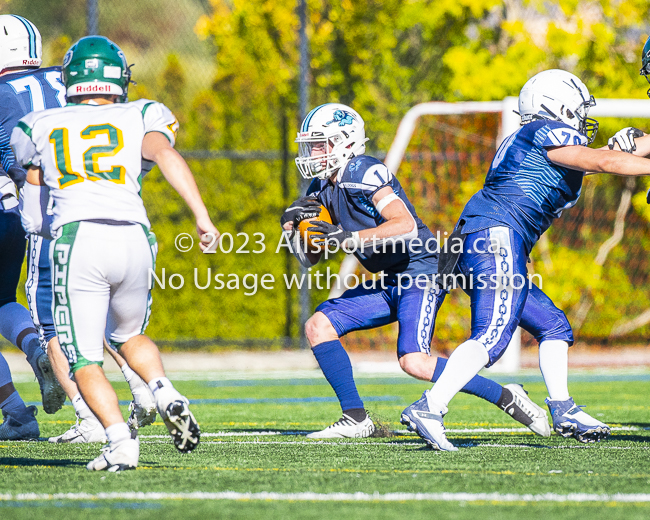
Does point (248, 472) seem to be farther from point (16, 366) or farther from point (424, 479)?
point (16, 366)

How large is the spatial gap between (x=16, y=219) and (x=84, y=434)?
121 cm

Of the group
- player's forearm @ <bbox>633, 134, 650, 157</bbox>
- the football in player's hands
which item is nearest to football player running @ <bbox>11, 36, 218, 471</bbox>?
the football in player's hands

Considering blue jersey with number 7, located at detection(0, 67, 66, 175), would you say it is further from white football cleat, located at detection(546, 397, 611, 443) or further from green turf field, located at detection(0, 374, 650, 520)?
white football cleat, located at detection(546, 397, 611, 443)

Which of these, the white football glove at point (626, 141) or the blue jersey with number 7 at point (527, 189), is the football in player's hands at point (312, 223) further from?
the white football glove at point (626, 141)

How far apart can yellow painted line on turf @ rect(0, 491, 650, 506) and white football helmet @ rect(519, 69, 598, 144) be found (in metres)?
2.12

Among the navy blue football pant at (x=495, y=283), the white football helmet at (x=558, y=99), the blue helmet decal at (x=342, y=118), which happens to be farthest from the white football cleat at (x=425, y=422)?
the blue helmet decal at (x=342, y=118)

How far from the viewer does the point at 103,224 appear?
3.62m

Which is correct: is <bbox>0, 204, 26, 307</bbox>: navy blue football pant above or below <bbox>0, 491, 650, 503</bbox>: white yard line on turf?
above

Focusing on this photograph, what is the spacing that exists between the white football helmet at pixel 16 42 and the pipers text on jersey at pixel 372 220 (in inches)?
70.3

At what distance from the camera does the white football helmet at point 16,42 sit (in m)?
5.21

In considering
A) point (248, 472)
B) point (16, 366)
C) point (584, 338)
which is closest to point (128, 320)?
point (248, 472)

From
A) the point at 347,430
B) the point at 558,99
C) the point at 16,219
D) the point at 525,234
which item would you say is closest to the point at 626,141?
the point at 558,99

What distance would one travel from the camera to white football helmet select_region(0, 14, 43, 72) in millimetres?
5211

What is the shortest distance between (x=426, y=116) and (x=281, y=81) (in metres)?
1.68
